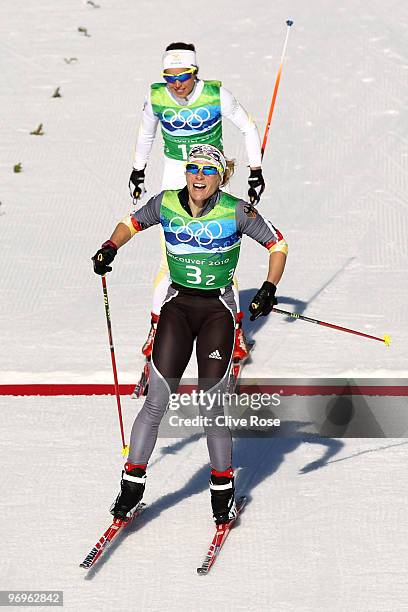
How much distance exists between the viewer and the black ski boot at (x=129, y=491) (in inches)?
241

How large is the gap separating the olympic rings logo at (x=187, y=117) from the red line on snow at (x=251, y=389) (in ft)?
5.90

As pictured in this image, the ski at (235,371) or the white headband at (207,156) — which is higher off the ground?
the white headband at (207,156)

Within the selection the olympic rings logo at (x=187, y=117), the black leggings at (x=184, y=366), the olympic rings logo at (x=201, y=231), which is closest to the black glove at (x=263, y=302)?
the black leggings at (x=184, y=366)

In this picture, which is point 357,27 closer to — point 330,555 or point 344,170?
point 344,170

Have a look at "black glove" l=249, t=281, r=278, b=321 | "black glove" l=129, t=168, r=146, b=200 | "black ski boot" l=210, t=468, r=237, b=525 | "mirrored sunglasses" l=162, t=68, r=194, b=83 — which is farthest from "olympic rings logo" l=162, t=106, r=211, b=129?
"black ski boot" l=210, t=468, r=237, b=525

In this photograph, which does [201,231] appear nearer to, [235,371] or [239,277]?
[235,371]

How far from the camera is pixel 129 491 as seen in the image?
6.12 meters

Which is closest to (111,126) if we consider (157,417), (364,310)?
(364,310)

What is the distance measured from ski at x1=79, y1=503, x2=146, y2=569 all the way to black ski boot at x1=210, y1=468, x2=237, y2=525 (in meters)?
0.47

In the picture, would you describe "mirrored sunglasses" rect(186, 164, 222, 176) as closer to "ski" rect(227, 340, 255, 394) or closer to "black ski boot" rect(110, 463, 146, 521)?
"black ski boot" rect(110, 463, 146, 521)

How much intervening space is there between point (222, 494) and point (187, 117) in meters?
2.88

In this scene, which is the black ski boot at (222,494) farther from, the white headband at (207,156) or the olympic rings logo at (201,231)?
the white headband at (207,156)

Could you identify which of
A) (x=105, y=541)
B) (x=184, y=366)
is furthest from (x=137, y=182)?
(x=105, y=541)

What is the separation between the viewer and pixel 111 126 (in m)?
13.2
